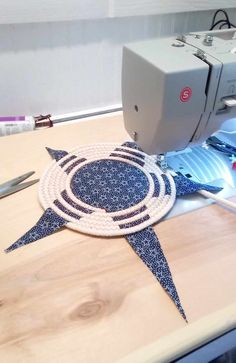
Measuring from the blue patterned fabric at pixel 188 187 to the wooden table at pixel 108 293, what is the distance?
0.18 ft

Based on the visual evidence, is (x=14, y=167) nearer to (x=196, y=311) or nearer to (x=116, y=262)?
(x=116, y=262)

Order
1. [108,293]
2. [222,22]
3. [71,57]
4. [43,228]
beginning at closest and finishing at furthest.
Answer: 1. [108,293]
2. [43,228]
3. [71,57]
4. [222,22]

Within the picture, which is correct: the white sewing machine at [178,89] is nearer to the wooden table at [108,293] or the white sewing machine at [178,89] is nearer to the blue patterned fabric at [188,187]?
the blue patterned fabric at [188,187]

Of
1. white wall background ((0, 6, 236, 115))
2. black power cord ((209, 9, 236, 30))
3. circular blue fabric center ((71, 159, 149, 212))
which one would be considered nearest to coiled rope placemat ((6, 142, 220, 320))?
circular blue fabric center ((71, 159, 149, 212))

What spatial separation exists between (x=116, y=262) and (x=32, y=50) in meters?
0.75

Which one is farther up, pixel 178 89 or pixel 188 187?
pixel 178 89

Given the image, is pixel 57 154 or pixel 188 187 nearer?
pixel 188 187

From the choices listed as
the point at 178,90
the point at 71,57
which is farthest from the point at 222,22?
the point at 178,90

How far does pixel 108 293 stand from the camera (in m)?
A: 0.54

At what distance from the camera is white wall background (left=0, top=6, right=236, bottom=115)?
1012 mm

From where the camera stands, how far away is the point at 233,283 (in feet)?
1.82

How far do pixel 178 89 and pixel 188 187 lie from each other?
229 mm

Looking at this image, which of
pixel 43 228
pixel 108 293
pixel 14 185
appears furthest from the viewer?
pixel 14 185

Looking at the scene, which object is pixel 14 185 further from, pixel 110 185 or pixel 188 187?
pixel 188 187
